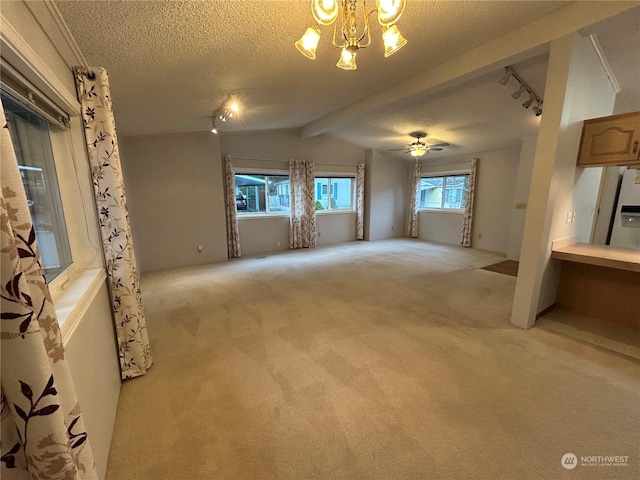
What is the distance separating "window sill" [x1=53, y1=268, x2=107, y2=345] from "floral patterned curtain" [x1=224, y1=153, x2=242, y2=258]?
3551 millimetres

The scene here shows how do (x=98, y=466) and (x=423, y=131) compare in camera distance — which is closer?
(x=98, y=466)

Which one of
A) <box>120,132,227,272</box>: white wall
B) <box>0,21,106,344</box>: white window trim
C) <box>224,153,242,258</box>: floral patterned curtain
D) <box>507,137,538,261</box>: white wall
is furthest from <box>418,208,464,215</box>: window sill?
<box>0,21,106,344</box>: white window trim

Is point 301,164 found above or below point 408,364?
above

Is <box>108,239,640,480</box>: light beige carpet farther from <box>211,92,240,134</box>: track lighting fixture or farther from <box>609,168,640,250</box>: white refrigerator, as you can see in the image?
<box>609,168,640,250</box>: white refrigerator

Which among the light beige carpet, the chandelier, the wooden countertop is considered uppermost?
the chandelier

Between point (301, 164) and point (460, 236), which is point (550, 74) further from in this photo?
point (460, 236)

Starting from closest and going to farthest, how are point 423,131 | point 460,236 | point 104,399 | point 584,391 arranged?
point 104,399, point 584,391, point 423,131, point 460,236

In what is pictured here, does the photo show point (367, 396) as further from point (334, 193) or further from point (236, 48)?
point (334, 193)

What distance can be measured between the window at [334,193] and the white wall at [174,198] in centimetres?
257

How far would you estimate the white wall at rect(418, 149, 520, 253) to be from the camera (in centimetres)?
566

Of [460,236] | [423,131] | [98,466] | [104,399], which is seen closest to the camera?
[98,466]

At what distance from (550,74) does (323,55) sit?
6.19ft

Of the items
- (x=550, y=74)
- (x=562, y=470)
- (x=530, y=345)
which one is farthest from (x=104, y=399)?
(x=550, y=74)

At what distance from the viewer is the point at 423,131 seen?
5066mm
